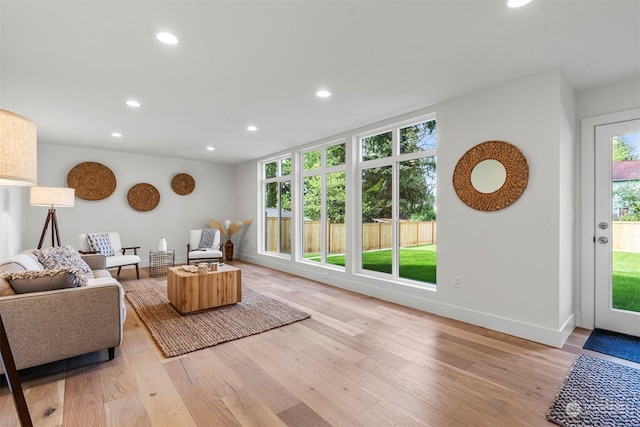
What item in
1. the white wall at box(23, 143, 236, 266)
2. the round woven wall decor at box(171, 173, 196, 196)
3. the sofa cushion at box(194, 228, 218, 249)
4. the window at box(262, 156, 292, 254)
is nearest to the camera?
the white wall at box(23, 143, 236, 266)

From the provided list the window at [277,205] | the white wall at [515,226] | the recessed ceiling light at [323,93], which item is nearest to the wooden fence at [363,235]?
the window at [277,205]

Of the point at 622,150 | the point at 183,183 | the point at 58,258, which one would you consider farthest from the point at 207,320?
the point at 183,183

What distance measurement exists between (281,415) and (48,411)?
53.9 inches

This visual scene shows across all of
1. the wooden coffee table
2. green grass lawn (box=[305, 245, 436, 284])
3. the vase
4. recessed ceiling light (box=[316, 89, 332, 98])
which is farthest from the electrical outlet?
the vase

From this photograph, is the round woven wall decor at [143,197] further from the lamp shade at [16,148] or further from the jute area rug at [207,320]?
the lamp shade at [16,148]

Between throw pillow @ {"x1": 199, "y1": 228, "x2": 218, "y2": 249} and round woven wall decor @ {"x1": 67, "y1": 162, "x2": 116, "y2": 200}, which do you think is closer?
round woven wall decor @ {"x1": 67, "y1": 162, "x2": 116, "y2": 200}

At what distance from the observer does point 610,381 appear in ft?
6.95

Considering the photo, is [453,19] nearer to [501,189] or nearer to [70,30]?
[501,189]

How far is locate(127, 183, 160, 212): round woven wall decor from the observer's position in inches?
250

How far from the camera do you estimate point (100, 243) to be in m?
4.99

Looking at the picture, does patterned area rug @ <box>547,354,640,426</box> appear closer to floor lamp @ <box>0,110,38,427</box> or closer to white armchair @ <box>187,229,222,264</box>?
floor lamp @ <box>0,110,38,427</box>

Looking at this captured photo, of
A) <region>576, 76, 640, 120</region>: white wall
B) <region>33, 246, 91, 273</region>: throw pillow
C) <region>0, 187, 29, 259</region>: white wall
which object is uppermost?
<region>576, 76, 640, 120</region>: white wall

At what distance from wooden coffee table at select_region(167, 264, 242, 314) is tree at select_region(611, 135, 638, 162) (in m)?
4.22

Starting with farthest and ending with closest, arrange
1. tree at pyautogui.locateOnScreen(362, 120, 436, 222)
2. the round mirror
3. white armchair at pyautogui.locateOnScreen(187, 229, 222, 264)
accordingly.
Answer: white armchair at pyautogui.locateOnScreen(187, 229, 222, 264)
tree at pyautogui.locateOnScreen(362, 120, 436, 222)
the round mirror
